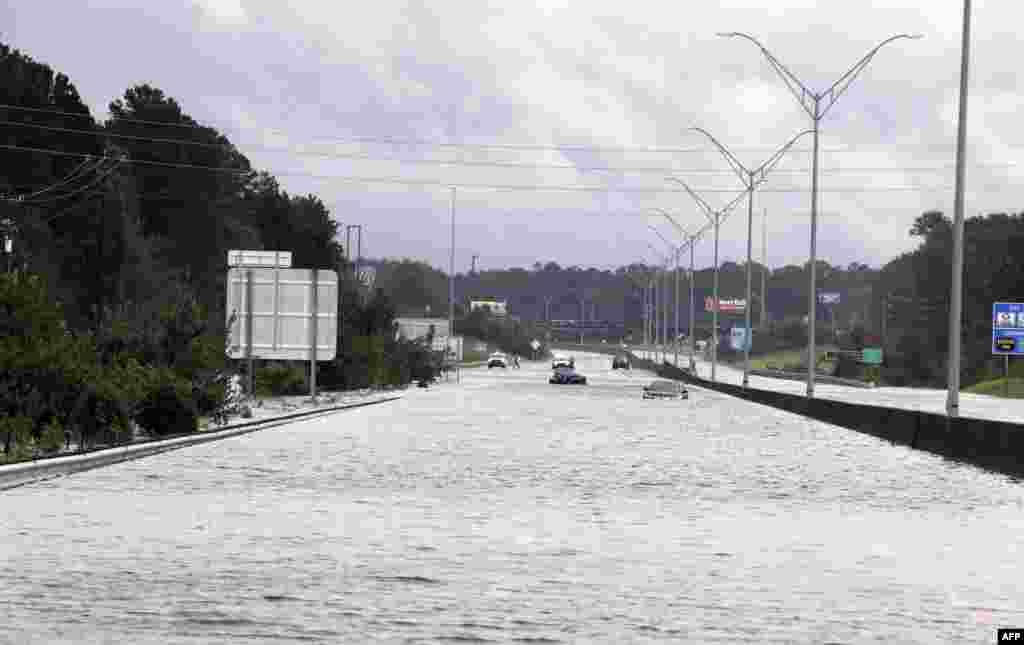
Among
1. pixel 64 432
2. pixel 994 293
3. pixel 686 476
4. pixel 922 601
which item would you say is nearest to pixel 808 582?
pixel 922 601

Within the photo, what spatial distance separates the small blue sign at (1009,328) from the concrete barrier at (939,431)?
1783 inches

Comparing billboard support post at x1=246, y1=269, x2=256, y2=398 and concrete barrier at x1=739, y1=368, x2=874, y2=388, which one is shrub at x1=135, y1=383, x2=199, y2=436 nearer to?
billboard support post at x1=246, y1=269, x2=256, y2=398

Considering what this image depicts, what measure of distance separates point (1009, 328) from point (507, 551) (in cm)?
8859

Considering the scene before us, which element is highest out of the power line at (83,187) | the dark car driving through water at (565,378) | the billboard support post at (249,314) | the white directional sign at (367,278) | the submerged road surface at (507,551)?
the power line at (83,187)

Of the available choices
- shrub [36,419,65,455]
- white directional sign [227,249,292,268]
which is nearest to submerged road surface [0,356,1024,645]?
shrub [36,419,65,455]

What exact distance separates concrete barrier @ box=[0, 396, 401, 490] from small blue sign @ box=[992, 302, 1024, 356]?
6678 centimetres

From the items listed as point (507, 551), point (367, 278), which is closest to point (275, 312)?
point (507, 551)

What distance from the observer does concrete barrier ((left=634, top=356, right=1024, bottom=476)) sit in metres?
27.4

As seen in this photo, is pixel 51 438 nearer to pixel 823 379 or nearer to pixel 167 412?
pixel 167 412

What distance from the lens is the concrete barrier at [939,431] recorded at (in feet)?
89.8

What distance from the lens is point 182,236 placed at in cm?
12700

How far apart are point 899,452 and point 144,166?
95677 mm

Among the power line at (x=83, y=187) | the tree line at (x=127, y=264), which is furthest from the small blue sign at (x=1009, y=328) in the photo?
the power line at (x=83, y=187)

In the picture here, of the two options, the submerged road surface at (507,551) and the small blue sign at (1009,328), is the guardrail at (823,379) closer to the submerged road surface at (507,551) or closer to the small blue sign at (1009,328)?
the small blue sign at (1009,328)
